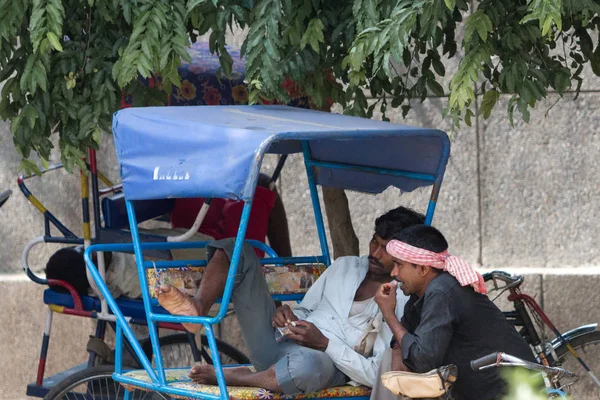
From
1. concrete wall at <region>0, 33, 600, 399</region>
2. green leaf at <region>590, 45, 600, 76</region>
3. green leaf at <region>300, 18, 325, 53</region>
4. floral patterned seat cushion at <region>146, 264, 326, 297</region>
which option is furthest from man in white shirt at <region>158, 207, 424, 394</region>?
concrete wall at <region>0, 33, 600, 399</region>

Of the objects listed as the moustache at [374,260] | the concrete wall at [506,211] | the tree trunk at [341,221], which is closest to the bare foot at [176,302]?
the moustache at [374,260]

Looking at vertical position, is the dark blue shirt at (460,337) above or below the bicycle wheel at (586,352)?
above

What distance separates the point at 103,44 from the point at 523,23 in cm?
178

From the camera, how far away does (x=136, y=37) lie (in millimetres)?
4258

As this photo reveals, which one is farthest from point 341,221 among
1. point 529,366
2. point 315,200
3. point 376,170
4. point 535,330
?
point 529,366

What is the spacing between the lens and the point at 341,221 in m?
5.67

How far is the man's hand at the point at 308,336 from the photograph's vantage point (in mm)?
4285

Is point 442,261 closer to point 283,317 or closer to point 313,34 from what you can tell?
point 283,317

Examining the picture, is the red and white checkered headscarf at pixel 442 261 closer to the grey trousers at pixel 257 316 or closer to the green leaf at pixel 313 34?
the grey trousers at pixel 257 316

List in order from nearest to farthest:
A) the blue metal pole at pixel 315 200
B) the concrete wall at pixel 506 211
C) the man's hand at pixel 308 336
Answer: the man's hand at pixel 308 336 < the blue metal pole at pixel 315 200 < the concrete wall at pixel 506 211

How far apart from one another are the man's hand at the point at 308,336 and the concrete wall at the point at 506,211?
255cm

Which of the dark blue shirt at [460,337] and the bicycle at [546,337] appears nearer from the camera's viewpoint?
the dark blue shirt at [460,337]

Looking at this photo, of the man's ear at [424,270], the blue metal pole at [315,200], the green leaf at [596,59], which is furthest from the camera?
the blue metal pole at [315,200]

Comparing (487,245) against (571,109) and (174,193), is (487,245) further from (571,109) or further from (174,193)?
(174,193)
